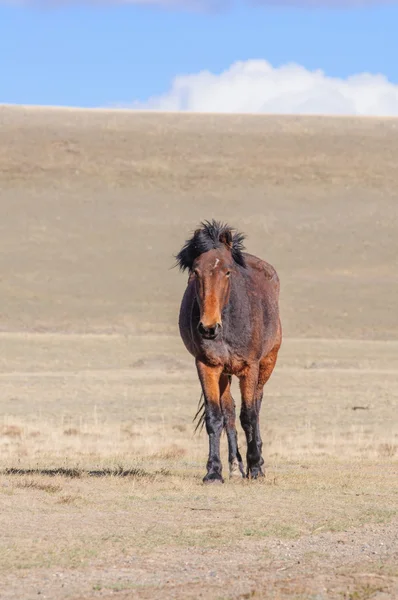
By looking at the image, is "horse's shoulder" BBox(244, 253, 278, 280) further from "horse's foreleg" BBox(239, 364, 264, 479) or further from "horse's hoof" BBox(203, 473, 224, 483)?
"horse's hoof" BBox(203, 473, 224, 483)

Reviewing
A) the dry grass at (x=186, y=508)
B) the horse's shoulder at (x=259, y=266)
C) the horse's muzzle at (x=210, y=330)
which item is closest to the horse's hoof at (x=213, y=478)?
the dry grass at (x=186, y=508)

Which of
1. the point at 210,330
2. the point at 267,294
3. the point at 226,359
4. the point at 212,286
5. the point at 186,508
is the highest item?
the point at 267,294

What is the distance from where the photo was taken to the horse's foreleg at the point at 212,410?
12.2 meters

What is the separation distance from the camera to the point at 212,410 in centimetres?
1227

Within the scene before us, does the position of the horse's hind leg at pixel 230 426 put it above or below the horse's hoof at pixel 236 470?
above

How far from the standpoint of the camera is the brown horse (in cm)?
1181

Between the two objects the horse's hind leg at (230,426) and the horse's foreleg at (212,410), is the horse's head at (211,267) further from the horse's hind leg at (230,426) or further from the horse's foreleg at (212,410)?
the horse's hind leg at (230,426)

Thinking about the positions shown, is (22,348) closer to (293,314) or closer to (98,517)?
(293,314)

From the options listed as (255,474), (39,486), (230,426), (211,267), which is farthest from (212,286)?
(39,486)

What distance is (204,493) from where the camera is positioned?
11.3 m

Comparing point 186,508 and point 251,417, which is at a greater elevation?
point 251,417

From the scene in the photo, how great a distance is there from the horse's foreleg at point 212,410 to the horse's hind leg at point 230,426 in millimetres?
662

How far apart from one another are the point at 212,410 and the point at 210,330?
3.77ft

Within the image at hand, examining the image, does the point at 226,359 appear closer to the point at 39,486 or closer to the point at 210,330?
the point at 210,330
